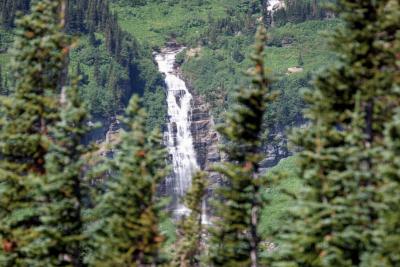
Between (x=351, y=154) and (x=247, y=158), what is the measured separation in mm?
8017

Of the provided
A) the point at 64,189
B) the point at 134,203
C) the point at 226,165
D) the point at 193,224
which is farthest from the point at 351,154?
the point at 193,224

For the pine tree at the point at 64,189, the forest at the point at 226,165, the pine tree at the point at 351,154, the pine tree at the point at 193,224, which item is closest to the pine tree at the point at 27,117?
the forest at the point at 226,165

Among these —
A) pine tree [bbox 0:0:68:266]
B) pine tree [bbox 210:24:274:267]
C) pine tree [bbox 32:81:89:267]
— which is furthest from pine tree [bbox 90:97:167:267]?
pine tree [bbox 0:0:68:266]

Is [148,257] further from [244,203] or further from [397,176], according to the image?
[397,176]

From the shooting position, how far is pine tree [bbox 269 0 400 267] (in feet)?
161

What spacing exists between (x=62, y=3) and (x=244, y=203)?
15652mm

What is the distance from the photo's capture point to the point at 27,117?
186 feet

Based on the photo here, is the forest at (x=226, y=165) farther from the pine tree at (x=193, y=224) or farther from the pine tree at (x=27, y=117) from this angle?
the pine tree at (x=193, y=224)

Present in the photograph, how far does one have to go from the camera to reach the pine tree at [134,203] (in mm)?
53000

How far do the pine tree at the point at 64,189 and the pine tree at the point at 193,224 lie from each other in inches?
864

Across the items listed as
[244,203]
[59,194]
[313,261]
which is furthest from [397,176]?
[59,194]

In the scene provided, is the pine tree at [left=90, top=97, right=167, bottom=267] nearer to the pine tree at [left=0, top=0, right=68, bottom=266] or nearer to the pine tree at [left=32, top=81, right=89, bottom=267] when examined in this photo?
the pine tree at [left=32, top=81, right=89, bottom=267]

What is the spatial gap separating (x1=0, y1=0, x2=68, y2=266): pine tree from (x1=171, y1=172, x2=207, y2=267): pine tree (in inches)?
853

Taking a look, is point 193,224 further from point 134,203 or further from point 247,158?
point 134,203
